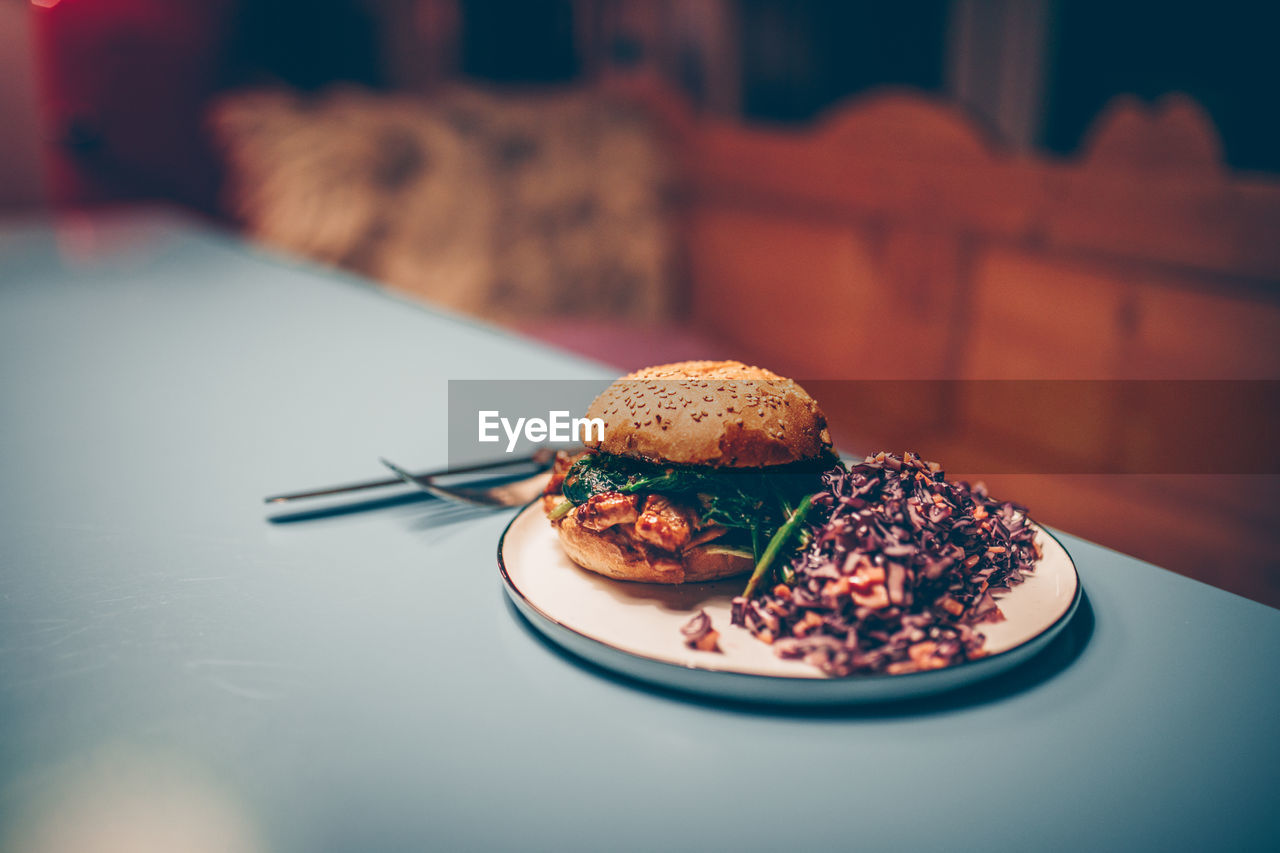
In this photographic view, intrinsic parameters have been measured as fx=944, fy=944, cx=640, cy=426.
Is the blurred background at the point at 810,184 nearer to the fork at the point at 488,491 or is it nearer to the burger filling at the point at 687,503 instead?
the fork at the point at 488,491

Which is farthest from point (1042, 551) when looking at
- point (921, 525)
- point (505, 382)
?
point (505, 382)

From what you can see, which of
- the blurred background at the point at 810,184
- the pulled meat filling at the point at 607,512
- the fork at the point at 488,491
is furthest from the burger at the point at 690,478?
the blurred background at the point at 810,184

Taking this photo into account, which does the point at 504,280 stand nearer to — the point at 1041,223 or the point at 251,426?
the point at 1041,223

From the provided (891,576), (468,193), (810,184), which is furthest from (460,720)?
(468,193)

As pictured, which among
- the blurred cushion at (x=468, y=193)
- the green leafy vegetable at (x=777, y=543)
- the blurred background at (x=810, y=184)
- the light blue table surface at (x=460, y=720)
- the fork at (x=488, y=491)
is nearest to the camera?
the light blue table surface at (x=460, y=720)

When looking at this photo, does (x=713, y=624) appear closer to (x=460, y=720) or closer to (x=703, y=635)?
(x=703, y=635)
